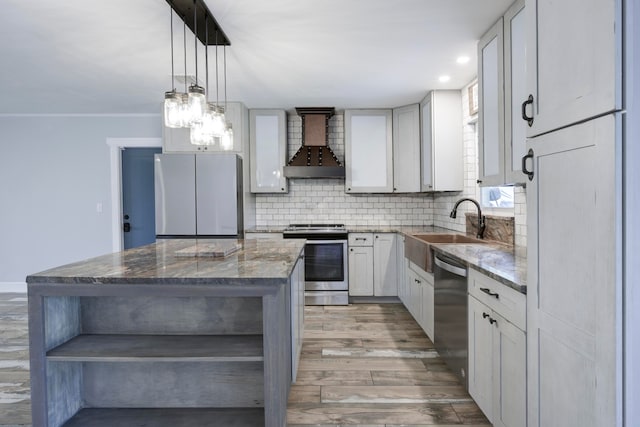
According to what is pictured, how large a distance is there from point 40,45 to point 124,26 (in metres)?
0.82

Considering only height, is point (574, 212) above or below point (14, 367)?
above

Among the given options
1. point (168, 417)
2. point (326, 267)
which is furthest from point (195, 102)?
point (326, 267)

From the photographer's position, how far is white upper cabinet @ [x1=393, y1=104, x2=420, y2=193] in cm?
454

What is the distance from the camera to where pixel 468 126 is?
3.90 meters

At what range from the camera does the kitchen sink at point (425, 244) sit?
2.99 meters

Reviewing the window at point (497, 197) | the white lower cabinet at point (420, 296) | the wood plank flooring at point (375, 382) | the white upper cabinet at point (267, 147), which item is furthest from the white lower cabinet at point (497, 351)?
the white upper cabinet at point (267, 147)

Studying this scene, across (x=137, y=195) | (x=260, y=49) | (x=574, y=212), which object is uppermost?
(x=260, y=49)

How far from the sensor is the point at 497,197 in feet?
11.0

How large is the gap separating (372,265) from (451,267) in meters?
2.05

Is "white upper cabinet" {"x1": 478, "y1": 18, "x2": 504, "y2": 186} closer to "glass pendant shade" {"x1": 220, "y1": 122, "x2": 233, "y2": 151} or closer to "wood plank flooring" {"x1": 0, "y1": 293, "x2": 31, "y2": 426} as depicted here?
"glass pendant shade" {"x1": 220, "y1": 122, "x2": 233, "y2": 151}

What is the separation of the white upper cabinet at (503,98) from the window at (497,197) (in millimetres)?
582

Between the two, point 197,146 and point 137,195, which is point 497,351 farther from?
point 137,195

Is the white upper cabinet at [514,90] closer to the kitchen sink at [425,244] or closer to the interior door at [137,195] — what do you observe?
the kitchen sink at [425,244]

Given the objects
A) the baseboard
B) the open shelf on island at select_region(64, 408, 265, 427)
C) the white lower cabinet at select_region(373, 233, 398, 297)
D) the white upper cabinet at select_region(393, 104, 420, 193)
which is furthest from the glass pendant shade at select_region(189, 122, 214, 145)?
the baseboard
